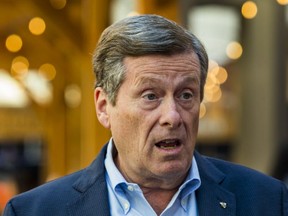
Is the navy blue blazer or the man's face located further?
the navy blue blazer

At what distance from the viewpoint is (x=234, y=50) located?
8227 millimetres

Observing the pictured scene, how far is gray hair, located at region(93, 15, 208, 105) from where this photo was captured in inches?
79.0

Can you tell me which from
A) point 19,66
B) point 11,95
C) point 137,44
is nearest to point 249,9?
point 137,44

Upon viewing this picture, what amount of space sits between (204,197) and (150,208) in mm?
147

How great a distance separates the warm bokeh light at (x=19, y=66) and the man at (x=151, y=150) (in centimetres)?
1473

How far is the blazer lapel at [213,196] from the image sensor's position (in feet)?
6.85

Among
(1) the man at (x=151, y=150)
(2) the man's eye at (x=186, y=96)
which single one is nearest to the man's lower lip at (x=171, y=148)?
(1) the man at (x=151, y=150)

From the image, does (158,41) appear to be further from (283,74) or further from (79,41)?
(79,41)

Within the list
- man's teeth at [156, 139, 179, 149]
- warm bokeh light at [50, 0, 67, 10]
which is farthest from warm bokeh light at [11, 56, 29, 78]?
man's teeth at [156, 139, 179, 149]

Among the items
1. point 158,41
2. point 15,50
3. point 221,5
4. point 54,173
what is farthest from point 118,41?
point 54,173

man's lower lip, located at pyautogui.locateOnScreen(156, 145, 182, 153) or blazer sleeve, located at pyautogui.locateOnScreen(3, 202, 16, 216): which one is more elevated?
man's lower lip, located at pyautogui.locateOnScreen(156, 145, 182, 153)

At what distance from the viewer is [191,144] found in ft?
6.59

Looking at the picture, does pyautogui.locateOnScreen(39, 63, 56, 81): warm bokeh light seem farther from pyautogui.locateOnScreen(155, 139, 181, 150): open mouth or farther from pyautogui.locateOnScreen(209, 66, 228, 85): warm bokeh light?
pyautogui.locateOnScreen(155, 139, 181, 150): open mouth

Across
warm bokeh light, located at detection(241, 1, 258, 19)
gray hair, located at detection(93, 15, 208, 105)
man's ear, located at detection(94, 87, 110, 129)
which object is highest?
gray hair, located at detection(93, 15, 208, 105)
